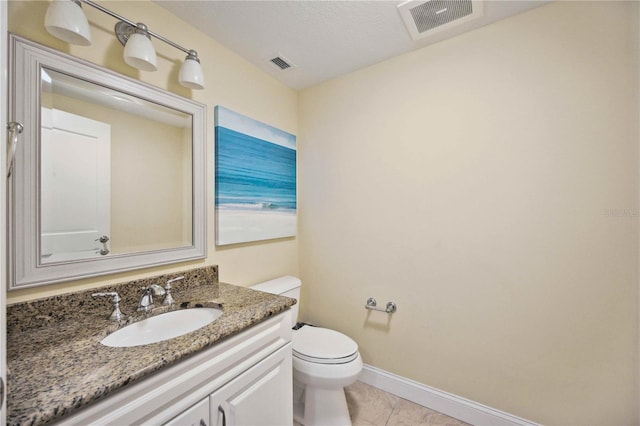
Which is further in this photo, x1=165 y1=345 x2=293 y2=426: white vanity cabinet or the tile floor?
the tile floor

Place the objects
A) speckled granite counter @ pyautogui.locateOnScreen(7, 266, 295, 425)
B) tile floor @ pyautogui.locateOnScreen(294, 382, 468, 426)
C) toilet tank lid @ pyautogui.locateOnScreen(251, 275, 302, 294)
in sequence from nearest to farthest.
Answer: speckled granite counter @ pyautogui.locateOnScreen(7, 266, 295, 425), tile floor @ pyautogui.locateOnScreen(294, 382, 468, 426), toilet tank lid @ pyautogui.locateOnScreen(251, 275, 302, 294)

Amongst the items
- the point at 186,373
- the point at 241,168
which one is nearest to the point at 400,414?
the point at 186,373

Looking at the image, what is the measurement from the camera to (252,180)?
5.78ft

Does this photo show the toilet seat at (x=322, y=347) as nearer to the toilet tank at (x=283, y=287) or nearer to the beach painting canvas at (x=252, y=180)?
the toilet tank at (x=283, y=287)

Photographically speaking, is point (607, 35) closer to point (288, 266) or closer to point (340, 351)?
point (340, 351)

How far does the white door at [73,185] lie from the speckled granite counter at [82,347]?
8.2 inches

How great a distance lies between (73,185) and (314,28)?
4.57ft

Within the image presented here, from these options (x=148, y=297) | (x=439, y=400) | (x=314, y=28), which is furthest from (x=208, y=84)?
(x=439, y=400)

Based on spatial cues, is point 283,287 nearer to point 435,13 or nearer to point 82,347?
point 82,347

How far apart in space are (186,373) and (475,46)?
6.72 ft

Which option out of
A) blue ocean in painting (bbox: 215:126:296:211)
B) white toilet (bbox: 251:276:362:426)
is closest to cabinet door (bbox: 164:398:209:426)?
white toilet (bbox: 251:276:362:426)

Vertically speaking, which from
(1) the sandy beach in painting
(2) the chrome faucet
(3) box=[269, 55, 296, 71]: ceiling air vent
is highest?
(3) box=[269, 55, 296, 71]: ceiling air vent

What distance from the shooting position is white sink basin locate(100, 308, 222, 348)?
38.8 inches

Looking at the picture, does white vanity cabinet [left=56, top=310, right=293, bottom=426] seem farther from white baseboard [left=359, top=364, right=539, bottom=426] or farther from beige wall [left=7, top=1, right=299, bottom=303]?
white baseboard [left=359, top=364, right=539, bottom=426]
